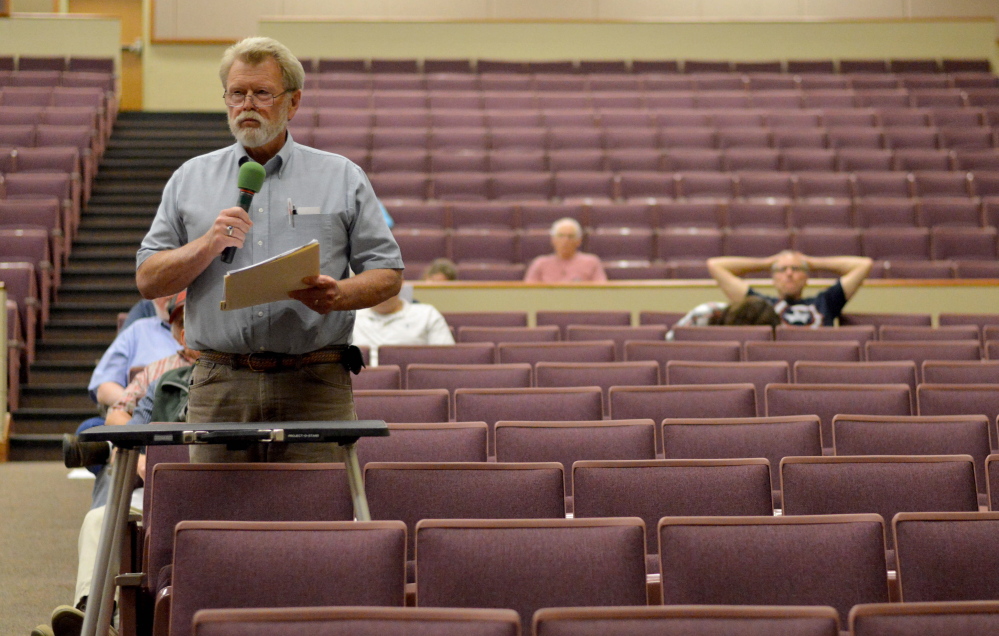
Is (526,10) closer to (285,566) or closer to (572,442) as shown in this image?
(572,442)

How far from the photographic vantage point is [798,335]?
75.7 inches

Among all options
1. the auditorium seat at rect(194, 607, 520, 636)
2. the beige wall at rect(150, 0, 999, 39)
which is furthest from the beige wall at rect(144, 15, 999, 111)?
the auditorium seat at rect(194, 607, 520, 636)

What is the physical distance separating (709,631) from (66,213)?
290 centimetres

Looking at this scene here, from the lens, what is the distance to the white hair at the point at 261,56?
2.70 feet

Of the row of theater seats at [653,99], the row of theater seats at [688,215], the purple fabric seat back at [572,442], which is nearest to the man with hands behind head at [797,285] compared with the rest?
the row of theater seats at [688,215]

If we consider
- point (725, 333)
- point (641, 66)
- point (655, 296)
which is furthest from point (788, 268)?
point (641, 66)

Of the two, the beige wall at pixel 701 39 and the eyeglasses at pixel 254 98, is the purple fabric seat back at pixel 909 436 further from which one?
the beige wall at pixel 701 39

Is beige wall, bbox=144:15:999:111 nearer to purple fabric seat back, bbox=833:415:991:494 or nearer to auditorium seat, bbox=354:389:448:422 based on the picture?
auditorium seat, bbox=354:389:448:422

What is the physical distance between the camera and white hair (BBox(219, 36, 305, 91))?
82cm

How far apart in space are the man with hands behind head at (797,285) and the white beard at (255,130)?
4.90ft

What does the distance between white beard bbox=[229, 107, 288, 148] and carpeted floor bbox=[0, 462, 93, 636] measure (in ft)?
2.21

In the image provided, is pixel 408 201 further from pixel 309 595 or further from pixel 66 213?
pixel 309 595

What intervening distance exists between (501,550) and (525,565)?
2cm

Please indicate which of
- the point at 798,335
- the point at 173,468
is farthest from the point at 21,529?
the point at 798,335
